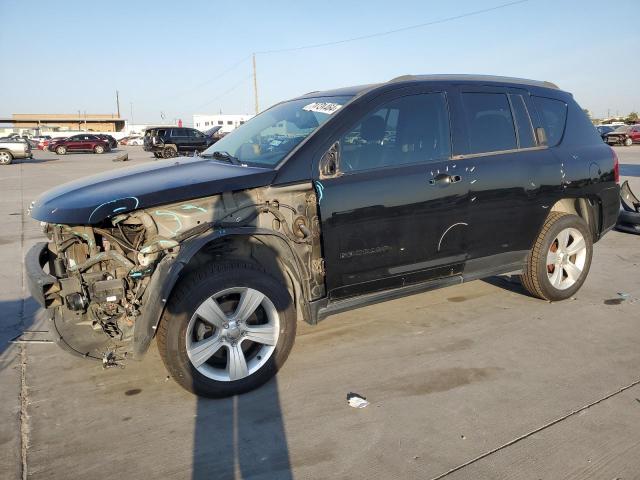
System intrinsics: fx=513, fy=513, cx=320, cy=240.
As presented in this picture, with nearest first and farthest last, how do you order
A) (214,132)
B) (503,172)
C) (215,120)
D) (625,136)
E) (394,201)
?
1. (394,201)
2. (503,172)
3. (214,132)
4. (625,136)
5. (215,120)

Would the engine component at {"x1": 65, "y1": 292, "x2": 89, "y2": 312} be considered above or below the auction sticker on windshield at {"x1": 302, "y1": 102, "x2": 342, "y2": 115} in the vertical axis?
below

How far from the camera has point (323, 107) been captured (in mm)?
3869

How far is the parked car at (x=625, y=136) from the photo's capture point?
3431 centimetres

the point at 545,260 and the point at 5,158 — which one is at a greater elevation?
the point at 5,158

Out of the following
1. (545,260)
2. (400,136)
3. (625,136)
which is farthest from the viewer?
(625,136)

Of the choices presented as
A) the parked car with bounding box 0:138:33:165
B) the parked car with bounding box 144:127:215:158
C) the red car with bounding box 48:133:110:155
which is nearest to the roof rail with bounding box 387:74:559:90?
the parked car with bounding box 144:127:215:158

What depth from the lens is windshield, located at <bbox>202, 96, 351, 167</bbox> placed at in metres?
3.64

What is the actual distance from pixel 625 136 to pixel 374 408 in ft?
125

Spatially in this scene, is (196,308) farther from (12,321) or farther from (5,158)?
(5,158)

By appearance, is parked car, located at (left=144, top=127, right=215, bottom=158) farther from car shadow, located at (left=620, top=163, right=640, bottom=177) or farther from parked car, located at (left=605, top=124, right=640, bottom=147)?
parked car, located at (left=605, top=124, right=640, bottom=147)

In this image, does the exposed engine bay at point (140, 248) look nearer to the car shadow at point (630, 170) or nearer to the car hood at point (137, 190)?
the car hood at point (137, 190)

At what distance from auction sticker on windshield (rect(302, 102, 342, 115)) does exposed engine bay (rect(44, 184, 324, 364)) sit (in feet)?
2.22

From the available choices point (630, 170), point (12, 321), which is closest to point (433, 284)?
point (12, 321)

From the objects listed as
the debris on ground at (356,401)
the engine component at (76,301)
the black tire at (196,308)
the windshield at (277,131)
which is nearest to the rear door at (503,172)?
the windshield at (277,131)
